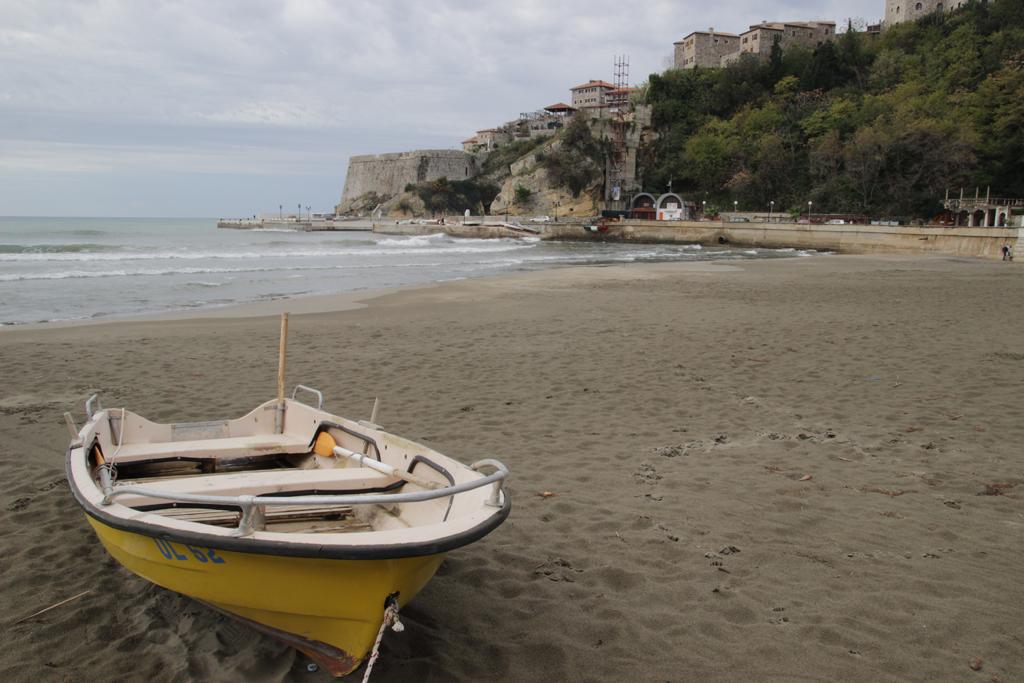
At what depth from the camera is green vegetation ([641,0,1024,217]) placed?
52656 mm

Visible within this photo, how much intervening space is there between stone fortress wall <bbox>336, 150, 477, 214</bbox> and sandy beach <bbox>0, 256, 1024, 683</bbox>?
9421 cm

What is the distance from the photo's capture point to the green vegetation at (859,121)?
52.7 meters

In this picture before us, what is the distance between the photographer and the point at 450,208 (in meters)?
97.5

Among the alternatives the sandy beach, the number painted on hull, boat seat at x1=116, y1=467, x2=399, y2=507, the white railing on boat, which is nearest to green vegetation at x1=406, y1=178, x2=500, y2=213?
the sandy beach

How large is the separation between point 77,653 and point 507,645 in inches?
85.4

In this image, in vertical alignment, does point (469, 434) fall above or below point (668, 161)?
below

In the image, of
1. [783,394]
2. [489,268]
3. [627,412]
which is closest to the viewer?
[627,412]

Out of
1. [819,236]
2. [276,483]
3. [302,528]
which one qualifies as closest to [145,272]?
[276,483]

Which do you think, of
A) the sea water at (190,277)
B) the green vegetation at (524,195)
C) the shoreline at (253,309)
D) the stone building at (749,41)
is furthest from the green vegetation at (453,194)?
the shoreline at (253,309)

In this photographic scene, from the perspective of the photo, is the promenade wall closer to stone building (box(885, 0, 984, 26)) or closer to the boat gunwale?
the boat gunwale

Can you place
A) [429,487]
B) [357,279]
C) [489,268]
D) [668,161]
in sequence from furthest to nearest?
[668,161]
[489,268]
[357,279]
[429,487]

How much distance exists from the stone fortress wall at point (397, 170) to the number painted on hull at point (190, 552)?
102414mm

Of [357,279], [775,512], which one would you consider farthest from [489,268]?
[775,512]

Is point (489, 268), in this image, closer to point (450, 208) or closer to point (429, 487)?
point (429, 487)
